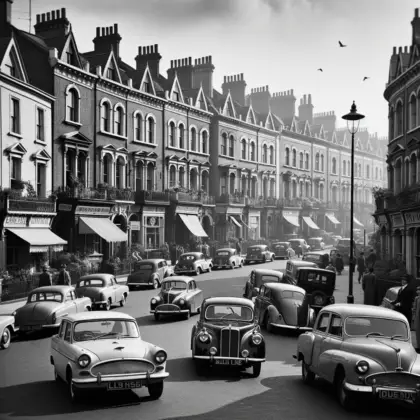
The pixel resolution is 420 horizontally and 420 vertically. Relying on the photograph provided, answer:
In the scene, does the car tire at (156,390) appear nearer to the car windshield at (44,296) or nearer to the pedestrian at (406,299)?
the car windshield at (44,296)

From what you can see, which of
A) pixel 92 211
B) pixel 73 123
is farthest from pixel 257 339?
pixel 73 123

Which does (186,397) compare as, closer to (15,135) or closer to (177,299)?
(177,299)

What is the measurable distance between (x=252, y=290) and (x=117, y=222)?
1769cm

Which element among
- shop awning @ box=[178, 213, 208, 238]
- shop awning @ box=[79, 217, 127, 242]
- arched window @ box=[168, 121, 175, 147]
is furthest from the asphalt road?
arched window @ box=[168, 121, 175, 147]

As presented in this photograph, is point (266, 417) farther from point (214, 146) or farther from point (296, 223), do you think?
point (296, 223)

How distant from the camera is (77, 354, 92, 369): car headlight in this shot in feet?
28.9

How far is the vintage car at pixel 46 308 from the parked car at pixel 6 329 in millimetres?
749

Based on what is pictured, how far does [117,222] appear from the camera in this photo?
35.6m

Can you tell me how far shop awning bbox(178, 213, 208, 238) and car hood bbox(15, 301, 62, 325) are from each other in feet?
85.8

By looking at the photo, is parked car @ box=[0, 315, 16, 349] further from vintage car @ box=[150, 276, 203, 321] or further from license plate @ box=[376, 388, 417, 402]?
license plate @ box=[376, 388, 417, 402]

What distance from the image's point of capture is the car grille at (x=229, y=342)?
427 inches

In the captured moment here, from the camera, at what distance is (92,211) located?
1254 inches

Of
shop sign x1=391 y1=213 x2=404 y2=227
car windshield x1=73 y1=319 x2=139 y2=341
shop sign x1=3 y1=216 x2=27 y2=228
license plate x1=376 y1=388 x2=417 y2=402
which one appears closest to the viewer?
license plate x1=376 y1=388 x2=417 y2=402

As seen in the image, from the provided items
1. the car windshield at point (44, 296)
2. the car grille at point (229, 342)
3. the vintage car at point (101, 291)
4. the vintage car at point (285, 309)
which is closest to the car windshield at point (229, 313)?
the car grille at point (229, 342)
